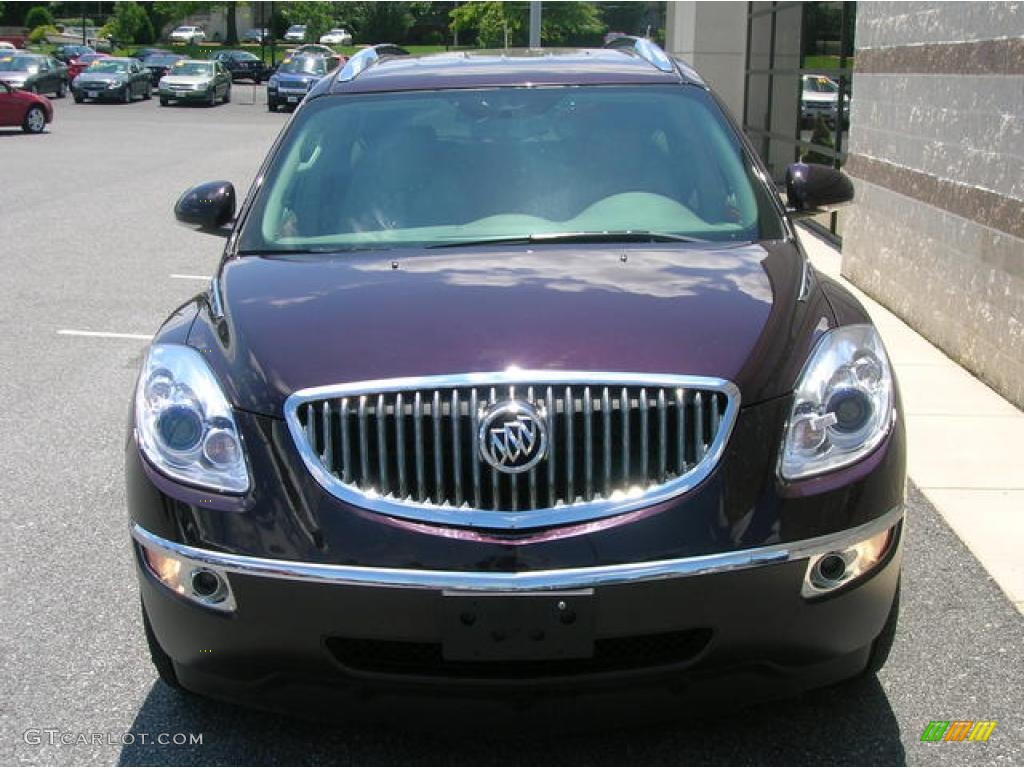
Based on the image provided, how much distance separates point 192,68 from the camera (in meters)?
47.5

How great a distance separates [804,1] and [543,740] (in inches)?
560

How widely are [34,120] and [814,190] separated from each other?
29.5 meters

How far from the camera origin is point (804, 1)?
16.2 metres

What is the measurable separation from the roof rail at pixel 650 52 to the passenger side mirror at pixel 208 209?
5.49 ft

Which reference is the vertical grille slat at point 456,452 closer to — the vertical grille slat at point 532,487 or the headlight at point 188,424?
the vertical grille slat at point 532,487

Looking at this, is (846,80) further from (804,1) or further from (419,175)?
(419,175)

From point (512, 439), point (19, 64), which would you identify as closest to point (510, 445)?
point (512, 439)

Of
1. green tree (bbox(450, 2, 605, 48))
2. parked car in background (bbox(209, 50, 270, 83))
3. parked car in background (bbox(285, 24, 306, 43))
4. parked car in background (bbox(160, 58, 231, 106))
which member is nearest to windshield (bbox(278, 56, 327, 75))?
parked car in background (bbox(160, 58, 231, 106))

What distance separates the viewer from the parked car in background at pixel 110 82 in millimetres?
46000

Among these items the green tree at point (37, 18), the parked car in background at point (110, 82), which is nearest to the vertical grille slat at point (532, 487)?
the parked car in background at point (110, 82)

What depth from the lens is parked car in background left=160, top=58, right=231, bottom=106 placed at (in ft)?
151

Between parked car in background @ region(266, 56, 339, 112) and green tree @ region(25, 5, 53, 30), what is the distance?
199ft

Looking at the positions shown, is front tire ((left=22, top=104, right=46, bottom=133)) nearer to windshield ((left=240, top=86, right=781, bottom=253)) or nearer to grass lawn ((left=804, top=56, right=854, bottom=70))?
grass lawn ((left=804, top=56, right=854, bottom=70))

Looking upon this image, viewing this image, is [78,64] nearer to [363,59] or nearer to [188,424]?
[363,59]
